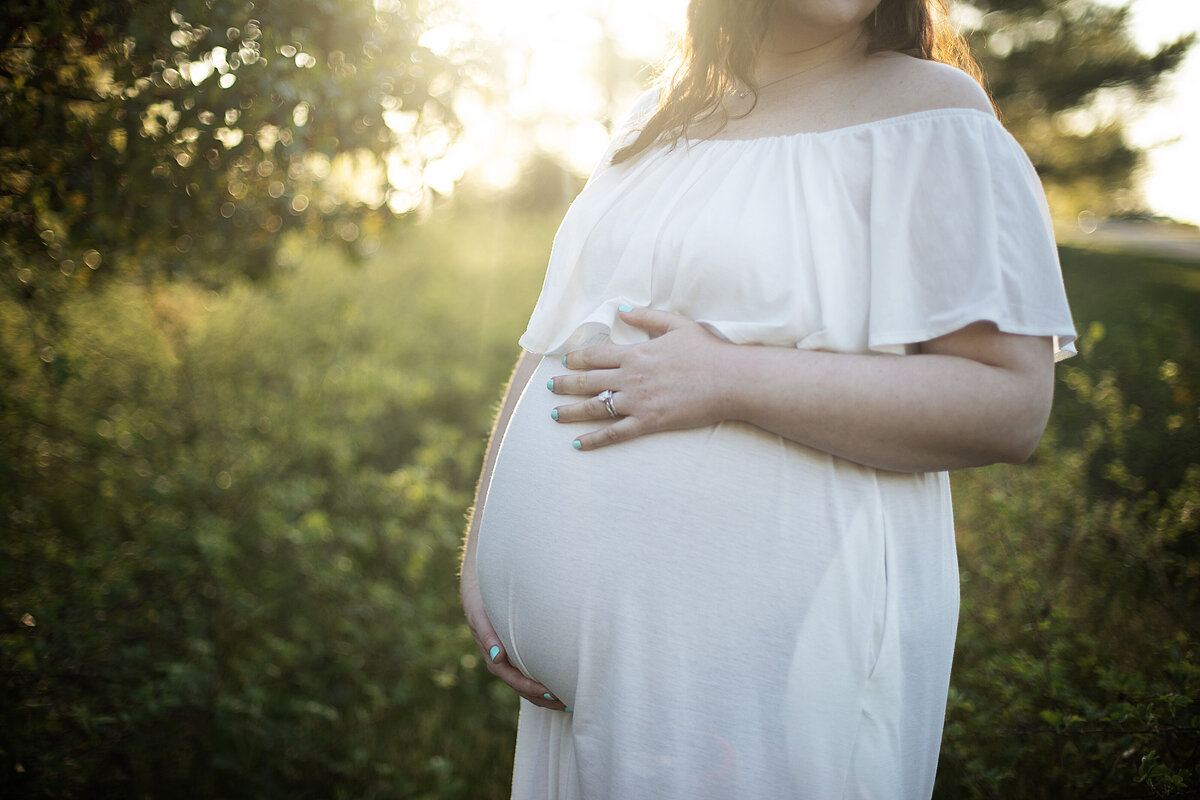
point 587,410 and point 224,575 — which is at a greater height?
point 587,410

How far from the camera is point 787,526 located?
45.0 inches

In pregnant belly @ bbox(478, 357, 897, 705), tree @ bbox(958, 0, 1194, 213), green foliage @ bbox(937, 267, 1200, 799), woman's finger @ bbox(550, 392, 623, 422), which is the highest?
tree @ bbox(958, 0, 1194, 213)

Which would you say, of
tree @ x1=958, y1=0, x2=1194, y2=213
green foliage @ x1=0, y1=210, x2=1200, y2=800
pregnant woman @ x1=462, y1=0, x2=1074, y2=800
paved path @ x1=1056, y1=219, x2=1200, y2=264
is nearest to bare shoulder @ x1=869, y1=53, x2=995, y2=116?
pregnant woman @ x1=462, y1=0, x2=1074, y2=800

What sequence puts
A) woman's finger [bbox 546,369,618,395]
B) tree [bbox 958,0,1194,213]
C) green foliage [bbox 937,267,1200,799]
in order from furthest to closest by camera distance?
tree [bbox 958,0,1194,213]
green foliage [bbox 937,267,1200,799]
woman's finger [bbox 546,369,618,395]

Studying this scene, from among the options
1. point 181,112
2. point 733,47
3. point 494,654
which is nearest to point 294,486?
point 181,112

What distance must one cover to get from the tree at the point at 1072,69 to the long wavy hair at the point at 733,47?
1003 centimetres

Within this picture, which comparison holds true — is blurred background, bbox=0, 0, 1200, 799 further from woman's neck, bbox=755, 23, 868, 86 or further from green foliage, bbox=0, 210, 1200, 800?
woman's neck, bbox=755, 23, 868, 86

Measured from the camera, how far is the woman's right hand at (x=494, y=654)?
4.55ft

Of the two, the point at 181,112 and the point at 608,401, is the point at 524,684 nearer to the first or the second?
the point at 608,401

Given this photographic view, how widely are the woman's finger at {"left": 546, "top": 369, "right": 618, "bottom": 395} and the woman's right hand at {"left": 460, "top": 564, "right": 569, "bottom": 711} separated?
18.1 inches

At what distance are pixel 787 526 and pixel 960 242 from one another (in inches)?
19.1

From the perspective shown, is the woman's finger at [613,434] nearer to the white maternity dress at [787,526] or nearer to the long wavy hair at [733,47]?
the white maternity dress at [787,526]

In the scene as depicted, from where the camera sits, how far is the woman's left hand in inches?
Answer: 46.7

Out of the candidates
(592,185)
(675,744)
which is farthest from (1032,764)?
(592,185)
